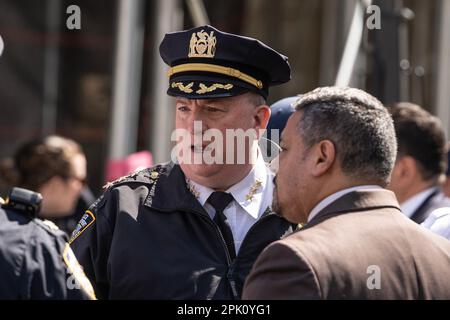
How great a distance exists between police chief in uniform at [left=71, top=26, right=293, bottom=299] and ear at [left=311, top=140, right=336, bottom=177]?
1.54ft

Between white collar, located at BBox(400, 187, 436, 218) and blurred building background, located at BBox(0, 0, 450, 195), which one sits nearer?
white collar, located at BBox(400, 187, 436, 218)

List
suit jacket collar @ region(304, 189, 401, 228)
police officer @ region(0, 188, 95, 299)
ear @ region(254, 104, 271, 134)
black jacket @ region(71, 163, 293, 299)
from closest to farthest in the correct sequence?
police officer @ region(0, 188, 95, 299) → suit jacket collar @ region(304, 189, 401, 228) → black jacket @ region(71, 163, 293, 299) → ear @ region(254, 104, 271, 134)

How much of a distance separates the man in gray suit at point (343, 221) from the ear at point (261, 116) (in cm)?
50

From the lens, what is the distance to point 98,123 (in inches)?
252

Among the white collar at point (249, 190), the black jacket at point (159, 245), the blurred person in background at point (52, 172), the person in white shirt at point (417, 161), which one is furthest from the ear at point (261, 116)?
the blurred person in background at point (52, 172)

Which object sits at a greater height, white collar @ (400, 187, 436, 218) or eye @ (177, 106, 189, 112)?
eye @ (177, 106, 189, 112)

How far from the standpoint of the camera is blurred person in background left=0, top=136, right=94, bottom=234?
461cm

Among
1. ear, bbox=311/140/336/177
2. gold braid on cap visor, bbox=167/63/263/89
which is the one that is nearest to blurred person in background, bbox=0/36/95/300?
ear, bbox=311/140/336/177

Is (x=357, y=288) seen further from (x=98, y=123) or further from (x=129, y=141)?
(x=98, y=123)

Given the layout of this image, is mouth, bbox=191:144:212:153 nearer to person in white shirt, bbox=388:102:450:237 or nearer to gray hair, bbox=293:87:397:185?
gray hair, bbox=293:87:397:185

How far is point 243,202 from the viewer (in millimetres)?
2930

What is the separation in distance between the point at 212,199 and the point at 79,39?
12.1 feet

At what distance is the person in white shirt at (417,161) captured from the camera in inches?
166

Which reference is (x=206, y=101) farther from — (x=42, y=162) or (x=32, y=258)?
(x=42, y=162)
